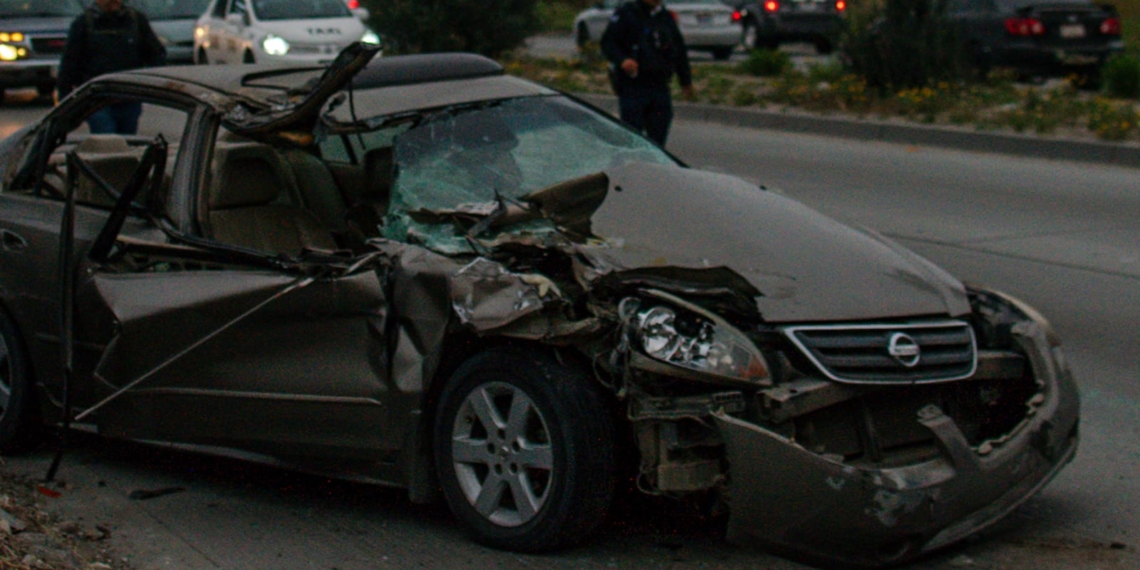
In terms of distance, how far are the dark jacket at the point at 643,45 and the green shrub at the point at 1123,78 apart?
9.09m

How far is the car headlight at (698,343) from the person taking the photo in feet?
13.7

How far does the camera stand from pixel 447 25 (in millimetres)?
25781

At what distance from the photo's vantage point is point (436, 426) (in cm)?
466

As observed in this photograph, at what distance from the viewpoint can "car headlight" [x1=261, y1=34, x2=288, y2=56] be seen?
22797mm

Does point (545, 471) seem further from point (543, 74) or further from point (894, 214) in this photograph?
point (543, 74)

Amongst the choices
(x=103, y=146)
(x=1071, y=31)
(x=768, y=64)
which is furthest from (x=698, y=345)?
(x=768, y=64)

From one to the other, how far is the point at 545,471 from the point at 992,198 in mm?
8961

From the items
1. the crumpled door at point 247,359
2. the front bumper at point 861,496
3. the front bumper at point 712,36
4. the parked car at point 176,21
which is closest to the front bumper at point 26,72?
the parked car at point 176,21

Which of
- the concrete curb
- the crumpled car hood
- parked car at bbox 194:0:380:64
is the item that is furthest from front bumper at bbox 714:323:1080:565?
parked car at bbox 194:0:380:64

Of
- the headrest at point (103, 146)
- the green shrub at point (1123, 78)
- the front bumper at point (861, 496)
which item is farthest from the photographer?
the green shrub at point (1123, 78)

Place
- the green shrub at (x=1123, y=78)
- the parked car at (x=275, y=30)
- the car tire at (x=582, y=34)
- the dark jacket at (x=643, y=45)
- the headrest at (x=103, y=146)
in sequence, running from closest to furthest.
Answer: the headrest at (x=103, y=146) → the dark jacket at (x=643, y=45) → the green shrub at (x=1123, y=78) → the parked car at (x=275, y=30) → the car tire at (x=582, y=34)

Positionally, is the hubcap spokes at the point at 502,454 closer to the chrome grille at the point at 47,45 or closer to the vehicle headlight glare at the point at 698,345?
the vehicle headlight glare at the point at 698,345

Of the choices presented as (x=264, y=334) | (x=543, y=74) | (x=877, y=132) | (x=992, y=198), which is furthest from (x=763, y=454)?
(x=543, y=74)

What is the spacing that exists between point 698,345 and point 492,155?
162 cm
